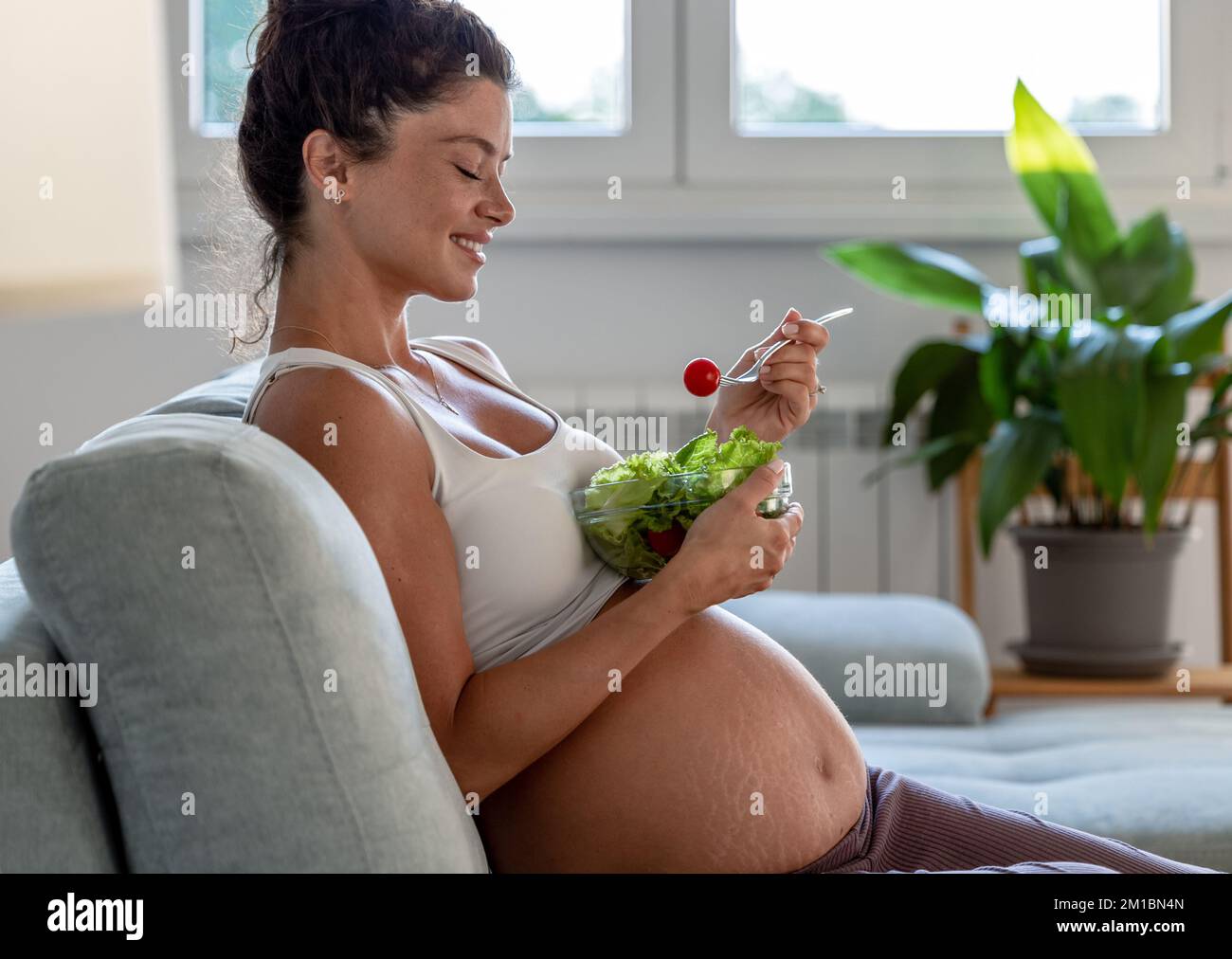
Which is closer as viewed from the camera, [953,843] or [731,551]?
[731,551]

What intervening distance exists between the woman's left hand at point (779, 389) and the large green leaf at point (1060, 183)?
4.01 feet

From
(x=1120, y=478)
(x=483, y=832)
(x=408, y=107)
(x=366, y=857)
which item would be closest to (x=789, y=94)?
(x=1120, y=478)

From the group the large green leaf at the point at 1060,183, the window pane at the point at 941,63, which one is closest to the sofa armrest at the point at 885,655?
the large green leaf at the point at 1060,183

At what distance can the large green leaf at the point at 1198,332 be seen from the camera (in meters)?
2.17

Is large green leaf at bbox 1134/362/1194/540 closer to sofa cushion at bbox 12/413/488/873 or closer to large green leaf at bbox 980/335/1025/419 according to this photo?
large green leaf at bbox 980/335/1025/419

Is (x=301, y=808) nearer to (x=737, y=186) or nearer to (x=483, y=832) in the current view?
(x=483, y=832)

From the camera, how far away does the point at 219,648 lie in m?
0.73

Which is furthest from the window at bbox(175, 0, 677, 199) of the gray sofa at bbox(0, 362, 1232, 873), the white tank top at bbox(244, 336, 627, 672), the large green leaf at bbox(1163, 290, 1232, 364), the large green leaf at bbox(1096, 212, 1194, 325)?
the gray sofa at bbox(0, 362, 1232, 873)

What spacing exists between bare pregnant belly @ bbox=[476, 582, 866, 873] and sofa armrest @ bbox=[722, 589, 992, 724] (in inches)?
31.6

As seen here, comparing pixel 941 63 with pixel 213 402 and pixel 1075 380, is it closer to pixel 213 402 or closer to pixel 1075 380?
pixel 1075 380

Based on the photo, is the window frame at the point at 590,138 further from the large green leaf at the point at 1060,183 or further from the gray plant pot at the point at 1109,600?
the gray plant pot at the point at 1109,600

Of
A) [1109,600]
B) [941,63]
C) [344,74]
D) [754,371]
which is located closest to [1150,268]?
[1109,600]

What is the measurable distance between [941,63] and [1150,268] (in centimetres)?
70

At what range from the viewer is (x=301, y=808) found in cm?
74
